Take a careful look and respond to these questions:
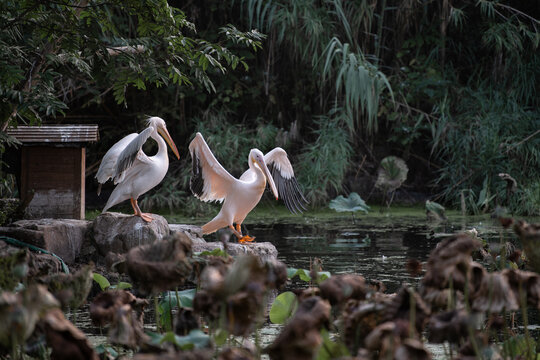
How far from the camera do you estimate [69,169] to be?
6.26m

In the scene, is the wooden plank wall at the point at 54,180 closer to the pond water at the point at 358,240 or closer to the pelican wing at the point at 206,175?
the pelican wing at the point at 206,175

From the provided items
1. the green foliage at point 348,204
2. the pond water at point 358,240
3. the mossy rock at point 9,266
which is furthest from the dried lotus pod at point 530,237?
the green foliage at point 348,204

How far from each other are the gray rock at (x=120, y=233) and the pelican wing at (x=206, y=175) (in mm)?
687

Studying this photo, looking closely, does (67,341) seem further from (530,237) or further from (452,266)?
(530,237)

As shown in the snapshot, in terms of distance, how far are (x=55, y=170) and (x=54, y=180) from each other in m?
0.09

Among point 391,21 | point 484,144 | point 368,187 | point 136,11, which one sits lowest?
point 368,187

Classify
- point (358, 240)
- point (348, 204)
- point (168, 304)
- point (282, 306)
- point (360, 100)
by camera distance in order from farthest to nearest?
point (360, 100)
point (348, 204)
point (358, 240)
point (168, 304)
point (282, 306)

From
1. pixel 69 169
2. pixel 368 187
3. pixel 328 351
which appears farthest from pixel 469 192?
pixel 328 351

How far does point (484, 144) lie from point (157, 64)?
18.0 ft

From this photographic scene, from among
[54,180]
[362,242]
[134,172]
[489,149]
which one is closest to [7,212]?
[134,172]

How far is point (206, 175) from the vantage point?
5.49 meters

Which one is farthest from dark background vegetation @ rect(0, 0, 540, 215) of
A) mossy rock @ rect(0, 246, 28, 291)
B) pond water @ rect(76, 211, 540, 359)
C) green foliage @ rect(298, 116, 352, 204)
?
mossy rock @ rect(0, 246, 28, 291)

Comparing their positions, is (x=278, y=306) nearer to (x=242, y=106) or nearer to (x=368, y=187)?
(x=368, y=187)

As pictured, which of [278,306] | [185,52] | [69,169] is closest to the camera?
[278,306]
